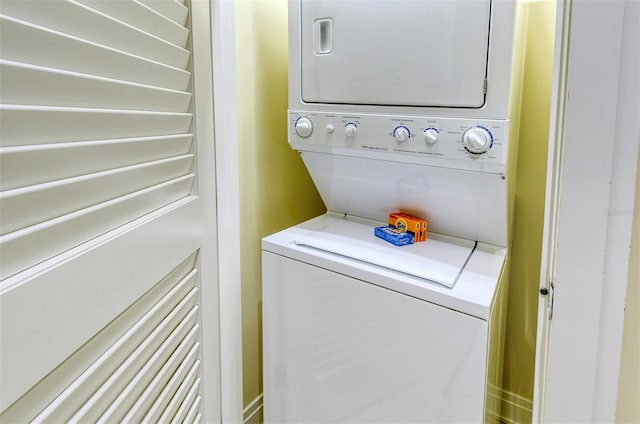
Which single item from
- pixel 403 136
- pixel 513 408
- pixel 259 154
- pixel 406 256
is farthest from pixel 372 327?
pixel 513 408

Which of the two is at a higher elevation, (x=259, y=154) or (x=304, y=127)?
(x=304, y=127)

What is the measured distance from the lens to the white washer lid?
129 centimetres

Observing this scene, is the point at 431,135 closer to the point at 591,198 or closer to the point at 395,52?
the point at 395,52

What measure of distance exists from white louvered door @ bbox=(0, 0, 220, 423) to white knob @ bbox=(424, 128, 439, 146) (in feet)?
2.11

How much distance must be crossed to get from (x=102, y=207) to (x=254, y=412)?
1425 mm

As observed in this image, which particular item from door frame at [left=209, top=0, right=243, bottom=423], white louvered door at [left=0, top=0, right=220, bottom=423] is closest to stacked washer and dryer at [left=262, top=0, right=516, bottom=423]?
door frame at [left=209, top=0, right=243, bottom=423]

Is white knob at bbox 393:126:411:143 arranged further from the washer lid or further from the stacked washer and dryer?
the washer lid

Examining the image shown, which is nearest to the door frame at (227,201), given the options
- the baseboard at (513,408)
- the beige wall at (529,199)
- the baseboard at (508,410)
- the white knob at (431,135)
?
the baseboard at (508,410)

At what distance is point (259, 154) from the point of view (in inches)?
69.2

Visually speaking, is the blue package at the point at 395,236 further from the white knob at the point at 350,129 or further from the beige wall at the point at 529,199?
the beige wall at the point at 529,199

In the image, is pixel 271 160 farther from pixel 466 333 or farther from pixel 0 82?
pixel 0 82

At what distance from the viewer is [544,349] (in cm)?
95

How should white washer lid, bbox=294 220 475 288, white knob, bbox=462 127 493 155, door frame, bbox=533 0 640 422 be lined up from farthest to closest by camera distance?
white washer lid, bbox=294 220 475 288, white knob, bbox=462 127 493 155, door frame, bbox=533 0 640 422

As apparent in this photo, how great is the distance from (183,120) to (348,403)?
104cm
